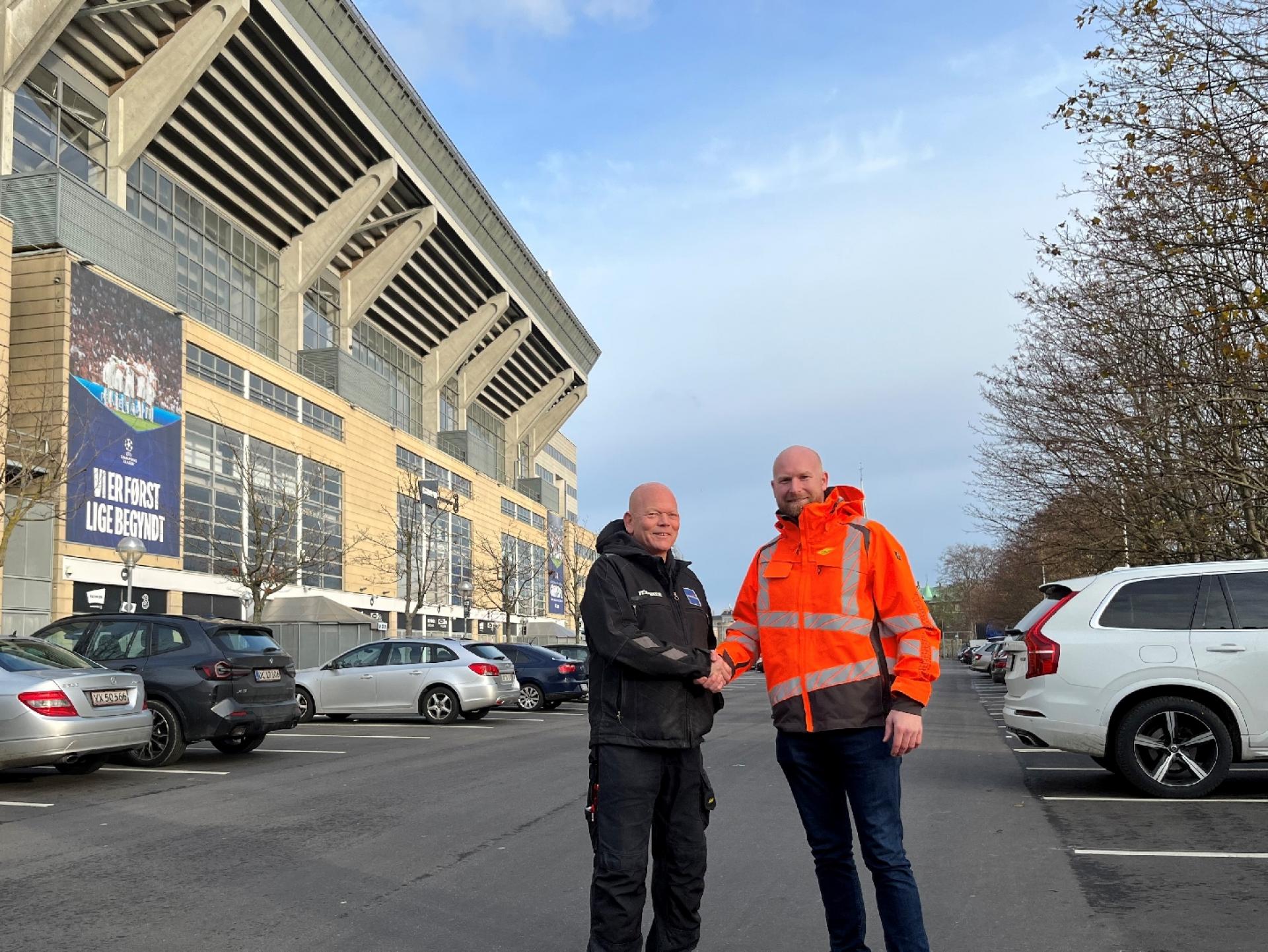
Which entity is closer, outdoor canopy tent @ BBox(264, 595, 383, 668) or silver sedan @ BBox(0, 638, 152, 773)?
silver sedan @ BBox(0, 638, 152, 773)

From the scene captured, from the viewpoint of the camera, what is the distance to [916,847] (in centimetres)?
736

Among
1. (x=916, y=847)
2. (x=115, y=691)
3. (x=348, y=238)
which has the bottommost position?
(x=916, y=847)

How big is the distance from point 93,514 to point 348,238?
70.4 feet

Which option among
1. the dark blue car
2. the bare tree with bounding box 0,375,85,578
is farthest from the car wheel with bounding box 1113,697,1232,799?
the bare tree with bounding box 0,375,85,578

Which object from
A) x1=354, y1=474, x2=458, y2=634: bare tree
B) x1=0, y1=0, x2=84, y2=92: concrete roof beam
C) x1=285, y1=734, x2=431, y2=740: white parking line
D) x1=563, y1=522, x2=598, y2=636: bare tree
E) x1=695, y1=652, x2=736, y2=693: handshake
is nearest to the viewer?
x1=695, y1=652, x2=736, y2=693: handshake

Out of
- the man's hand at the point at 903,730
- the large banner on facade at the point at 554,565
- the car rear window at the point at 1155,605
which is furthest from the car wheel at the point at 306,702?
the large banner on facade at the point at 554,565

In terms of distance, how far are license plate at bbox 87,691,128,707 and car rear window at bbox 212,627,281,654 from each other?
1852 mm

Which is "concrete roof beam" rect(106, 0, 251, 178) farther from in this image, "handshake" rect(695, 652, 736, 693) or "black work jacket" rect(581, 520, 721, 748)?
"handshake" rect(695, 652, 736, 693)

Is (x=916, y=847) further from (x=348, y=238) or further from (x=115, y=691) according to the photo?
(x=348, y=238)

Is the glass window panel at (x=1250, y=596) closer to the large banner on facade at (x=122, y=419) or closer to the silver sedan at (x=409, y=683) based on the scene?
the silver sedan at (x=409, y=683)

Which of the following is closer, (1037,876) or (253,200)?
(1037,876)

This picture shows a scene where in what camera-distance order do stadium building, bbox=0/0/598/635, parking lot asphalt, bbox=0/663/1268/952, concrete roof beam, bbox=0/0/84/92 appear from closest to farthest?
parking lot asphalt, bbox=0/663/1268/952
concrete roof beam, bbox=0/0/84/92
stadium building, bbox=0/0/598/635

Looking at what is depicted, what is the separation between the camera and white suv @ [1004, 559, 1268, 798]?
29.9ft

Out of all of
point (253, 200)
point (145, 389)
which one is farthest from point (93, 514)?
point (253, 200)
